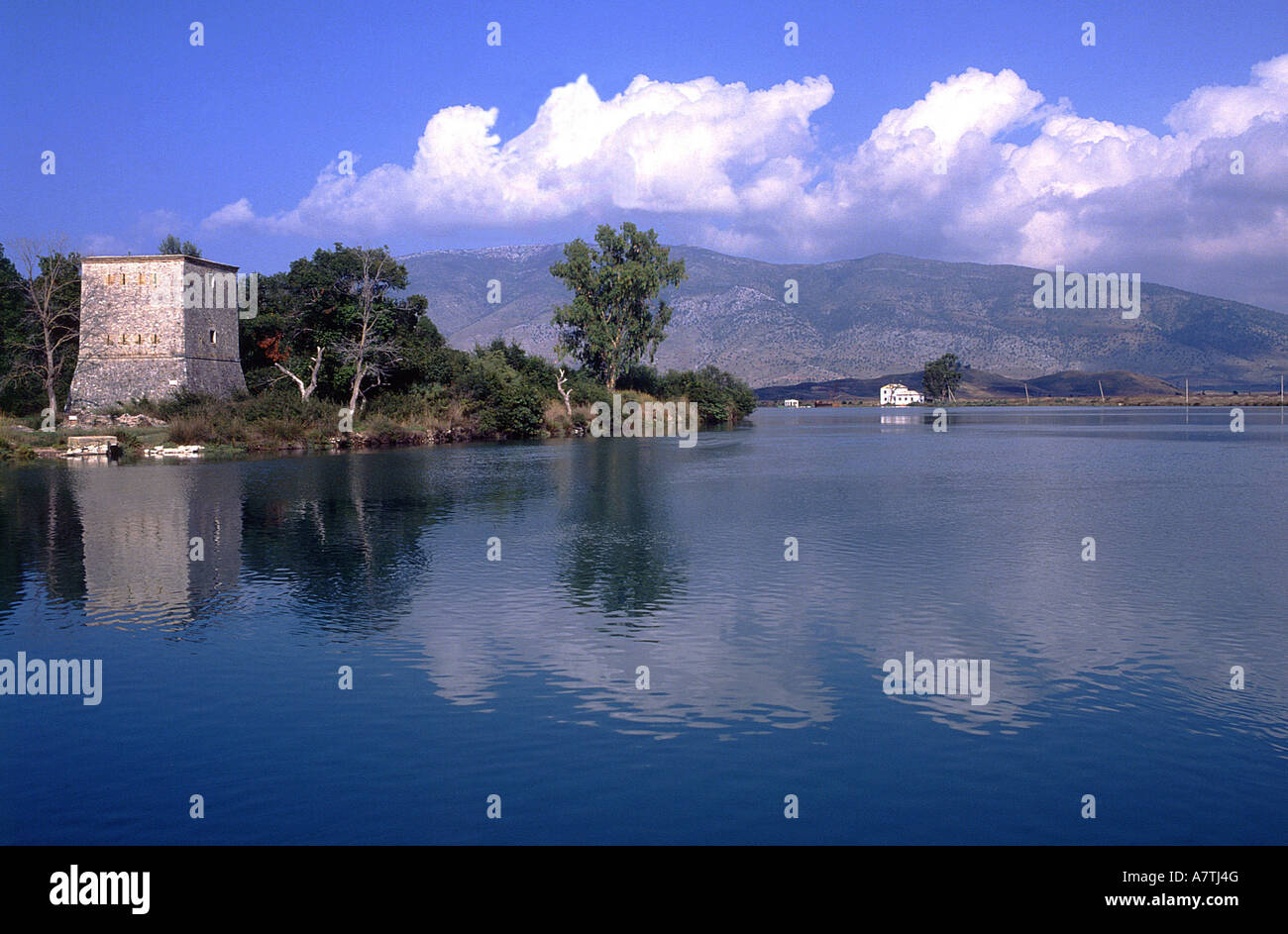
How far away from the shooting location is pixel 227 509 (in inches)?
981

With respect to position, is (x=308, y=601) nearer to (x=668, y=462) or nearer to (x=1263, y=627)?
(x=1263, y=627)

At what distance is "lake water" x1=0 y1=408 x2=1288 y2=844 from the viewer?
7.48 metres

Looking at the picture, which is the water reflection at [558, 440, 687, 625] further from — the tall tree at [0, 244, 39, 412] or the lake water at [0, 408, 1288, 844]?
the tall tree at [0, 244, 39, 412]

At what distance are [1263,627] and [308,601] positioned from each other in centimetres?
1355

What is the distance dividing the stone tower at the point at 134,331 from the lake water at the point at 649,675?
3468cm

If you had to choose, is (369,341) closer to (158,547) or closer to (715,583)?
(158,547)
